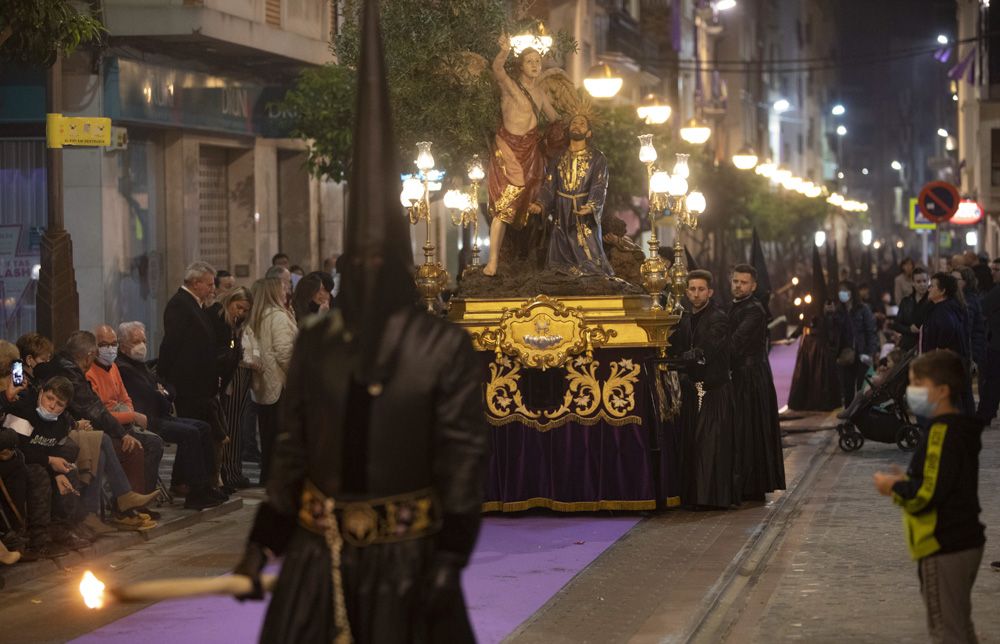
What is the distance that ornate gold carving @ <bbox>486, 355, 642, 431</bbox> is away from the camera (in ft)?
45.4

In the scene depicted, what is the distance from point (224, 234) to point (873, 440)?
36.5 feet

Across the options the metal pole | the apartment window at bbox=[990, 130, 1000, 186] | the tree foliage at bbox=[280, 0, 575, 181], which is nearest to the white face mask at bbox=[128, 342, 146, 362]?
the metal pole

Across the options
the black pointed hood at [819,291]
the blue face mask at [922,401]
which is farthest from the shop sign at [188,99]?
the blue face mask at [922,401]

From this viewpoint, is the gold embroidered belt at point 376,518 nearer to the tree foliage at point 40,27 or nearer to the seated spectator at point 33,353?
the seated spectator at point 33,353

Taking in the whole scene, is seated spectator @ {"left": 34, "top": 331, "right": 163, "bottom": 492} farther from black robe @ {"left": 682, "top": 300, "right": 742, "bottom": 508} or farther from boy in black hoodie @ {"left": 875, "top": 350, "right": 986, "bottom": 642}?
boy in black hoodie @ {"left": 875, "top": 350, "right": 986, "bottom": 642}

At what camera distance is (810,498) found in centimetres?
1555

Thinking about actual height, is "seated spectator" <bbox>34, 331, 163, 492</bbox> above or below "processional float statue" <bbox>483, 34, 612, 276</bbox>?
below

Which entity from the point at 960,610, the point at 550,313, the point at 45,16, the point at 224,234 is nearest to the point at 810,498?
the point at 550,313

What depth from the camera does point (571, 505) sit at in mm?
13797

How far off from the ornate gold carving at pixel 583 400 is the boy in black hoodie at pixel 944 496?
6.29 meters

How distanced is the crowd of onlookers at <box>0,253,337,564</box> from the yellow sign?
1.96 m

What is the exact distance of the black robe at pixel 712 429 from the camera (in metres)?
14.2

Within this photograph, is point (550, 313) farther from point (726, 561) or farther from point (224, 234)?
point (224, 234)

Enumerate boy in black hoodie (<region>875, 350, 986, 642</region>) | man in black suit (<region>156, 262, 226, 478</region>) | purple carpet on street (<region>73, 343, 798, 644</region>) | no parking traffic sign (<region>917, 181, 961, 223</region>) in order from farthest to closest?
no parking traffic sign (<region>917, 181, 961, 223</region>)
man in black suit (<region>156, 262, 226, 478</region>)
purple carpet on street (<region>73, 343, 798, 644</region>)
boy in black hoodie (<region>875, 350, 986, 642</region>)
